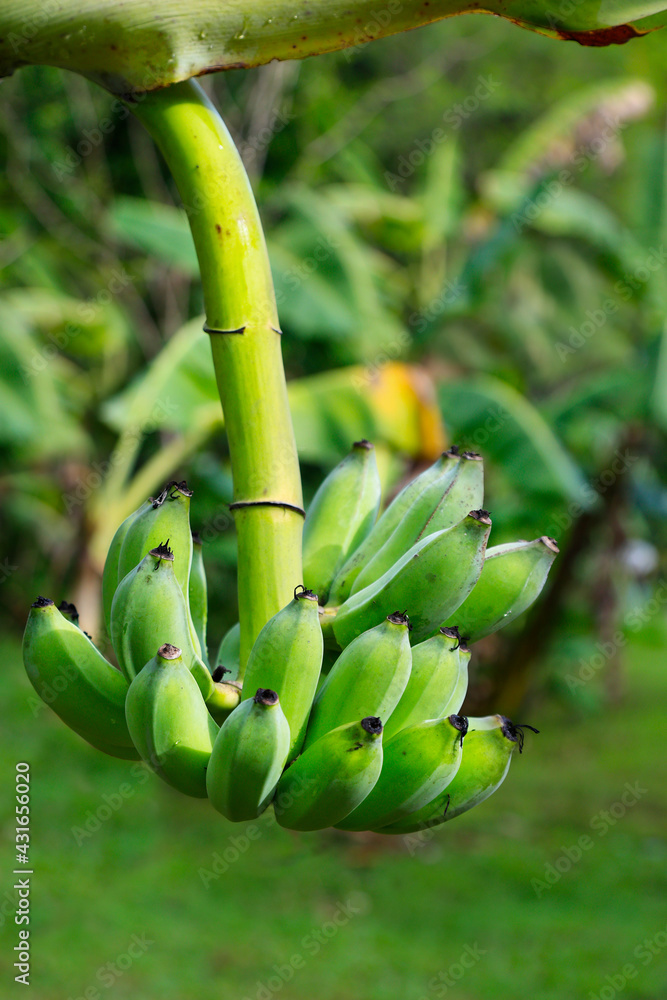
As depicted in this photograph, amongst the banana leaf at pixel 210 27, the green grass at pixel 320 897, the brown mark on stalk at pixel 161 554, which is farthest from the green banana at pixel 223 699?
the green grass at pixel 320 897

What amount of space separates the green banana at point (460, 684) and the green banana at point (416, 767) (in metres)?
0.06

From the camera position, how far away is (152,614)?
63 cm

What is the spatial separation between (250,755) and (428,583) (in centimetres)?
19

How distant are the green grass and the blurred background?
0.01 meters

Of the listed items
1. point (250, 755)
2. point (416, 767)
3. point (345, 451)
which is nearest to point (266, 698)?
point (250, 755)

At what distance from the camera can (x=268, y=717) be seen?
0.56 metres

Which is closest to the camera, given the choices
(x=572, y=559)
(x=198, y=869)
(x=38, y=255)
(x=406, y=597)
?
(x=406, y=597)

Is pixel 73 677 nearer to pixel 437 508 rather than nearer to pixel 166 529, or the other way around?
pixel 166 529

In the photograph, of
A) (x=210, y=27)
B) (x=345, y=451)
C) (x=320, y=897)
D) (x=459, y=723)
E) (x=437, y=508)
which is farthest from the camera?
(x=320, y=897)

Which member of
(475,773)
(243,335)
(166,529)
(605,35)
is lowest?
(475,773)

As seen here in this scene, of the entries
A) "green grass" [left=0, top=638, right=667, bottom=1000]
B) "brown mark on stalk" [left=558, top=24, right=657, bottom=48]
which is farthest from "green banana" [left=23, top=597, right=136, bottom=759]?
"green grass" [left=0, top=638, right=667, bottom=1000]

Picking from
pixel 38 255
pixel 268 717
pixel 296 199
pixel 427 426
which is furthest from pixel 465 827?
pixel 268 717

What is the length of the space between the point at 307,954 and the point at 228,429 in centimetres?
285

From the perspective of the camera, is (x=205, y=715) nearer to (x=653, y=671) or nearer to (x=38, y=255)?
(x=38, y=255)
